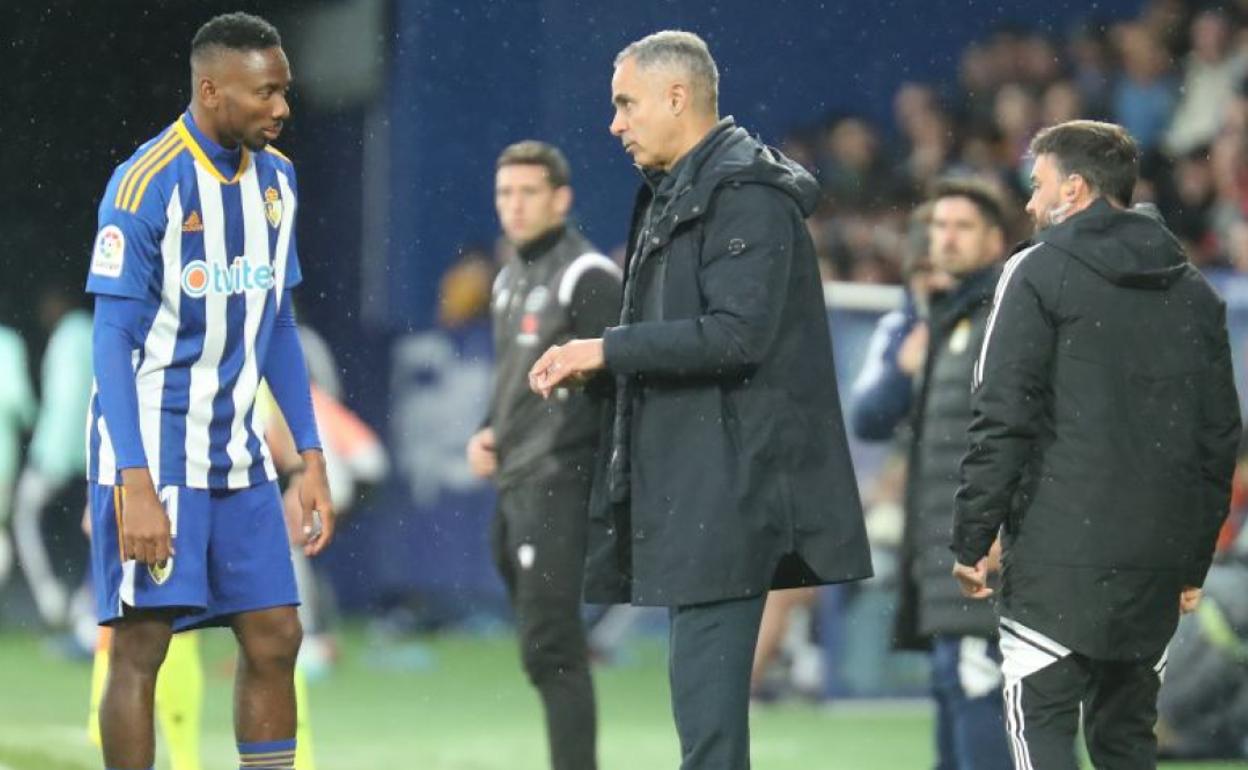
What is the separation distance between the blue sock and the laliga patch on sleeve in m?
1.19

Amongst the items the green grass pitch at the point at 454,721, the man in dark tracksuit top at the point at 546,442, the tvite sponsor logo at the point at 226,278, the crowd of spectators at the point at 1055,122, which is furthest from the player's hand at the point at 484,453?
the crowd of spectators at the point at 1055,122

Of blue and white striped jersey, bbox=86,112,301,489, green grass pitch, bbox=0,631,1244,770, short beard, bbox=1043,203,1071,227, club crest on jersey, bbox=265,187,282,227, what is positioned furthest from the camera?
green grass pitch, bbox=0,631,1244,770

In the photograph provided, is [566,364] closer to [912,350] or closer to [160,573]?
[160,573]

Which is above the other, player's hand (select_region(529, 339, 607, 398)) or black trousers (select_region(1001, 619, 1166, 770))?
player's hand (select_region(529, 339, 607, 398))

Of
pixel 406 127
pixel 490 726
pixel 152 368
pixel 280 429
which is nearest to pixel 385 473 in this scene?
pixel 406 127

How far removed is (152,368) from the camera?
5.55m

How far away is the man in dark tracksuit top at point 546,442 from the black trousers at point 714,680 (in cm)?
193

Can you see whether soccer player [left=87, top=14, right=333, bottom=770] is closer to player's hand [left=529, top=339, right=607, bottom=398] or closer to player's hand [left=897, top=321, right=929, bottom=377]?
player's hand [left=529, top=339, right=607, bottom=398]

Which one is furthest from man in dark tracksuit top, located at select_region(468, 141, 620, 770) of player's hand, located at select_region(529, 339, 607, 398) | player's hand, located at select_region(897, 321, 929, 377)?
player's hand, located at select_region(529, 339, 607, 398)

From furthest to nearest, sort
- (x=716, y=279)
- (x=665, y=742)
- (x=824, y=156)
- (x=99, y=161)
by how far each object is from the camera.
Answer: (x=99, y=161) < (x=824, y=156) < (x=665, y=742) < (x=716, y=279)

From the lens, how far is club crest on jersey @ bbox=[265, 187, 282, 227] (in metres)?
5.70

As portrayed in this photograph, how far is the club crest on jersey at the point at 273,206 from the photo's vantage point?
5.70m

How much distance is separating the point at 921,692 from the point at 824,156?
5.60 metres

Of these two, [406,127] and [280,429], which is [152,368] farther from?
[406,127]
